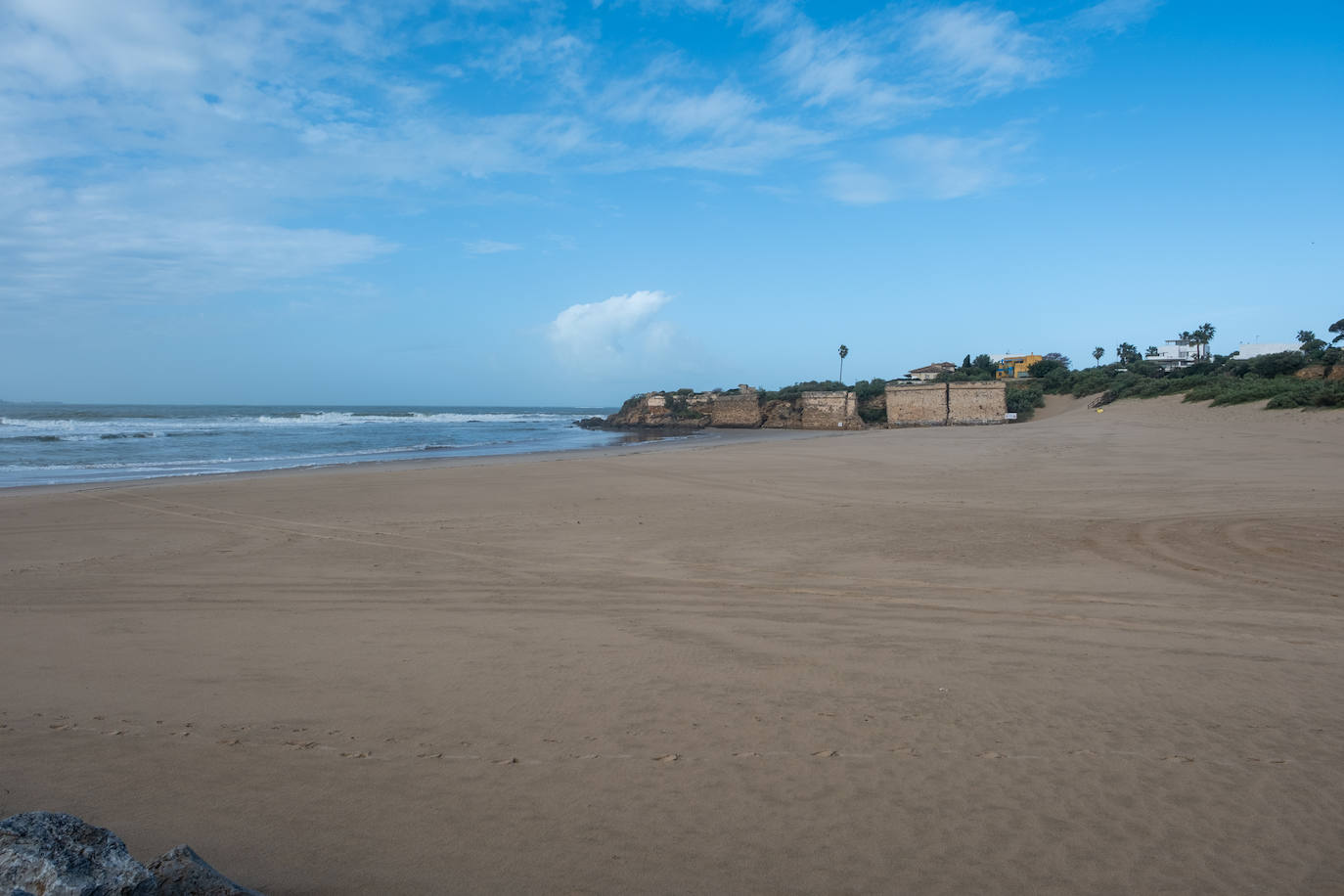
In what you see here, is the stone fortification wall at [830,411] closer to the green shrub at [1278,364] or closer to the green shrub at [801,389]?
the green shrub at [801,389]

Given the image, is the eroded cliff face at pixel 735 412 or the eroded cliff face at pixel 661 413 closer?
the eroded cliff face at pixel 735 412

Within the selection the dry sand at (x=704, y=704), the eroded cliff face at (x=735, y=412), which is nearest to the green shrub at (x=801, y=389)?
the eroded cliff face at (x=735, y=412)

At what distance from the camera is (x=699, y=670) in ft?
15.4

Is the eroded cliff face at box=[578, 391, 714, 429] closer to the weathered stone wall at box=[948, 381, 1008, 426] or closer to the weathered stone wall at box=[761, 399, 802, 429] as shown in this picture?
the weathered stone wall at box=[761, 399, 802, 429]

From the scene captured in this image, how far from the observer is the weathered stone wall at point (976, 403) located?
4041 centimetres

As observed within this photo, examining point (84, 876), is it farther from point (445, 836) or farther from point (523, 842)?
point (523, 842)

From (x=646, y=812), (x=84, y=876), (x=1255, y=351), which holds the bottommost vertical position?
(x=646, y=812)

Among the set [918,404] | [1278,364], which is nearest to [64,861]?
[1278,364]

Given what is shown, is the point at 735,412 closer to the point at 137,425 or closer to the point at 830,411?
the point at 830,411

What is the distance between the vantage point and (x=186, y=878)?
213 cm

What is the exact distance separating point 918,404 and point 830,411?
221 inches

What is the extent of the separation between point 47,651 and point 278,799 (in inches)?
130

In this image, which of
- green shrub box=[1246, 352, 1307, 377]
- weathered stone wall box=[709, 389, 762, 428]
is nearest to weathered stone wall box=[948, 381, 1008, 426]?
green shrub box=[1246, 352, 1307, 377]

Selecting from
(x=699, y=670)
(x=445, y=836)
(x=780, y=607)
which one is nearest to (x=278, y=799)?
(x=445, y=836)
